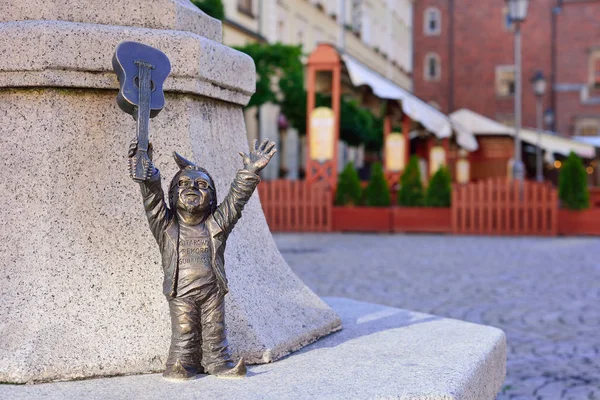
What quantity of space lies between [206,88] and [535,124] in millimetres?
43473

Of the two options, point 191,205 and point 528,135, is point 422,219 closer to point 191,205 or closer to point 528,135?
point 191,205

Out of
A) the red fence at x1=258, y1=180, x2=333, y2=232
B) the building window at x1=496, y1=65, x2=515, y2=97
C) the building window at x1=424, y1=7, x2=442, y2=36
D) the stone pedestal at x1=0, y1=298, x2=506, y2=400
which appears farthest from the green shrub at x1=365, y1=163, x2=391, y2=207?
the building window at x1=424, y1=7, x2=442, y2=36

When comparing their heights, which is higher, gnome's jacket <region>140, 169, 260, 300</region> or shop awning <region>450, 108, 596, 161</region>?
shop awning <region>450, 108, 596, 161</region>

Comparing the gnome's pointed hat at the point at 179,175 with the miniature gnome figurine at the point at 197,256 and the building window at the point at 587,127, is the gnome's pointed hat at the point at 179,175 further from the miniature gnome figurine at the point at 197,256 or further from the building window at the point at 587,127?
the building window at the point at 587,127

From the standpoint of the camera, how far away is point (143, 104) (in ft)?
8.16

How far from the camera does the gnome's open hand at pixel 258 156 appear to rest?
2549 mm

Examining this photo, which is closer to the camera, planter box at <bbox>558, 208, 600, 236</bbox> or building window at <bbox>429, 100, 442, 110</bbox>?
planter box at <bbox>558, 208, 600, 236</bbox>

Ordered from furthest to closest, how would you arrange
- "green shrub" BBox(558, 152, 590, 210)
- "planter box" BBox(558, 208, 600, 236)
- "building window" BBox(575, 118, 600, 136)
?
"building window" BBox(575, 118, 600, 136) < "planter box" BBox(558, 208, 600, 236) < "green shrub" BBox(558, 152, 590, 210)

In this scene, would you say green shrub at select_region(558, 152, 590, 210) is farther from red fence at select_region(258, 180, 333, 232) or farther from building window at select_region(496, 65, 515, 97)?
building window at select_region(496, 65, 515, 97)

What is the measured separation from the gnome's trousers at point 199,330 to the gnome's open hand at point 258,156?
43cm

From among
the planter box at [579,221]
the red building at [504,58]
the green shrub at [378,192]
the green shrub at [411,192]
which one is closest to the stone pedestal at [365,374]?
the planter box at [579,221]

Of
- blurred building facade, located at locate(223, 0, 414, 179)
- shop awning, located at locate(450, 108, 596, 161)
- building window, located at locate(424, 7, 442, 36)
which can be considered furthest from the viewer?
building window, located at locate(424, 7, 442, 36)

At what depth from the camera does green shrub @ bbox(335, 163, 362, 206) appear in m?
15.9

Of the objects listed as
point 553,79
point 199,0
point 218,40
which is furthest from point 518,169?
point 553,79
